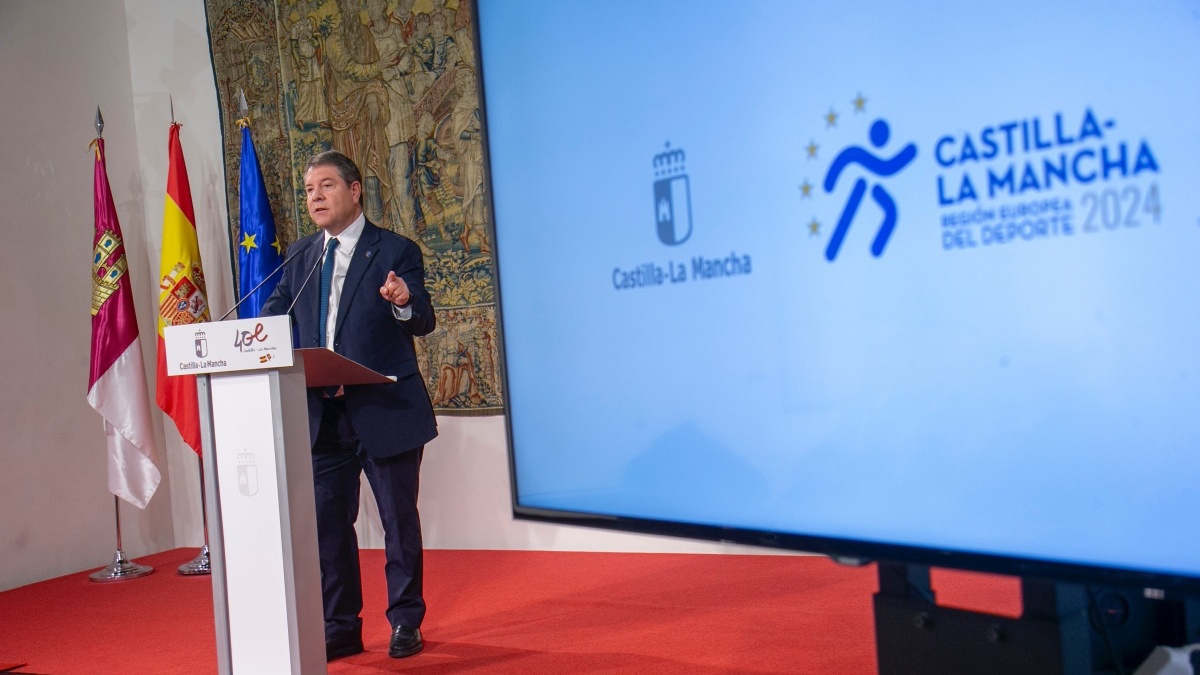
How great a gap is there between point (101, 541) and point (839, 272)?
577cm

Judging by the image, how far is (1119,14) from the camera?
1069mm

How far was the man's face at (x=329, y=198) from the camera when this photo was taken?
3.44m

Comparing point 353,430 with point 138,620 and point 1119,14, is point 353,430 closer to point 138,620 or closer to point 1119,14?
point 138,620

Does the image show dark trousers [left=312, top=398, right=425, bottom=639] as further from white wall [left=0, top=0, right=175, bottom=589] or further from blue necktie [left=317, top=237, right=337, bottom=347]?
white wall [left=0, top=0, right=175, bottom=589]

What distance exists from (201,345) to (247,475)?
0.33 m

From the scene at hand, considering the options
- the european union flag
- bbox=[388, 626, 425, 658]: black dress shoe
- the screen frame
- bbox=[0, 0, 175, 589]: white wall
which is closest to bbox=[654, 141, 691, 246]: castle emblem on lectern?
the screen frame

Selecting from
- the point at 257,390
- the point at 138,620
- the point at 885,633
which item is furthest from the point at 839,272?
A: the point at 138,620

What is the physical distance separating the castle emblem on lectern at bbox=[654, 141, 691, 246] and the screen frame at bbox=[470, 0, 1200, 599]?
1.35 feet

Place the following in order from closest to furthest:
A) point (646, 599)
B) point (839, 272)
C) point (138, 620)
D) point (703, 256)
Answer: point (839, 272) → point (703, 256) → point (646, 599) → point (138, 620)

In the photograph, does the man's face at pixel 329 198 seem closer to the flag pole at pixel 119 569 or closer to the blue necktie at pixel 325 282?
the blue necktie at pixel 325 282

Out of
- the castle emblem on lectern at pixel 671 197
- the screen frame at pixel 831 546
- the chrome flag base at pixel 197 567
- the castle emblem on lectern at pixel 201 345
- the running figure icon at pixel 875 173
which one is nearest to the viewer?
the screen frame at pixel 831 546

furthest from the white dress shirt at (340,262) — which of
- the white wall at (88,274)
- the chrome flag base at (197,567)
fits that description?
the chrome flag base at (197,567)

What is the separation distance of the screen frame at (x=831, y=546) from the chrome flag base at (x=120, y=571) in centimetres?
446

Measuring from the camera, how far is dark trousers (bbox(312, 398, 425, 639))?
3.39 metres
